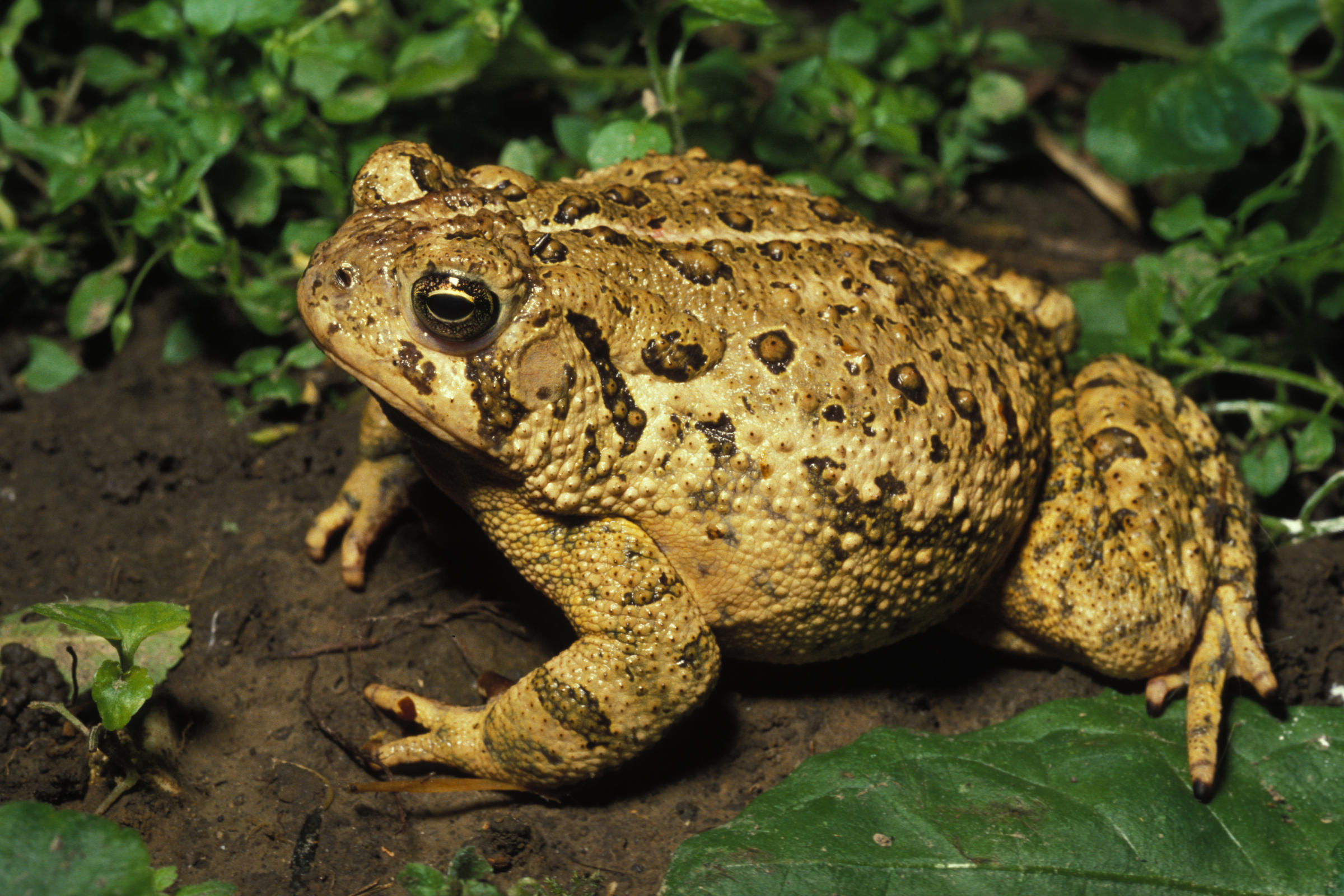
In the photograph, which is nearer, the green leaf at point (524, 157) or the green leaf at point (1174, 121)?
the green leaf at point (524, 157)

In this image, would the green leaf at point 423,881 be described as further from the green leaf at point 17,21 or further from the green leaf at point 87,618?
the green leaf at point 17,21

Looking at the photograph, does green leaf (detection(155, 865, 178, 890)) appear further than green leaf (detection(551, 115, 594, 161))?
No

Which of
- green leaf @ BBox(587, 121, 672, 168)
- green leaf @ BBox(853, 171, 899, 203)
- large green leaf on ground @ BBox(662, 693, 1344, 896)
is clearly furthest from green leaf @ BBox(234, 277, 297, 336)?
large green leaf on ground @ BBox(662, 693, 1344, 896)

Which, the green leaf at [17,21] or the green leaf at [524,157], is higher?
the green leaf at [524,157]

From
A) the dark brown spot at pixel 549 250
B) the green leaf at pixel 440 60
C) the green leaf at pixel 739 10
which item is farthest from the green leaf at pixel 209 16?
the dark brown spot at pixel 549 250

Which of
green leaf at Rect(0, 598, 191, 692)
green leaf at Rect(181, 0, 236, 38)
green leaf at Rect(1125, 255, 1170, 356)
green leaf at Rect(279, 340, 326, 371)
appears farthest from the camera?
green leaf at Rect(279, 340, 326, 371)

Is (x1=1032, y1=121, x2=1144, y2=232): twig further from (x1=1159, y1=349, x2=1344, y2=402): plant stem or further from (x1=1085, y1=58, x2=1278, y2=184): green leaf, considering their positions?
(x1=1159, y1=349, x2=1344, y2=402): plant stem

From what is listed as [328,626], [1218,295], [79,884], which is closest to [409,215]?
[328,626]

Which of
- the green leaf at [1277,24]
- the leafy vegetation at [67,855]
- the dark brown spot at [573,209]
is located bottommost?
the leafy vegetation at [67,855]
